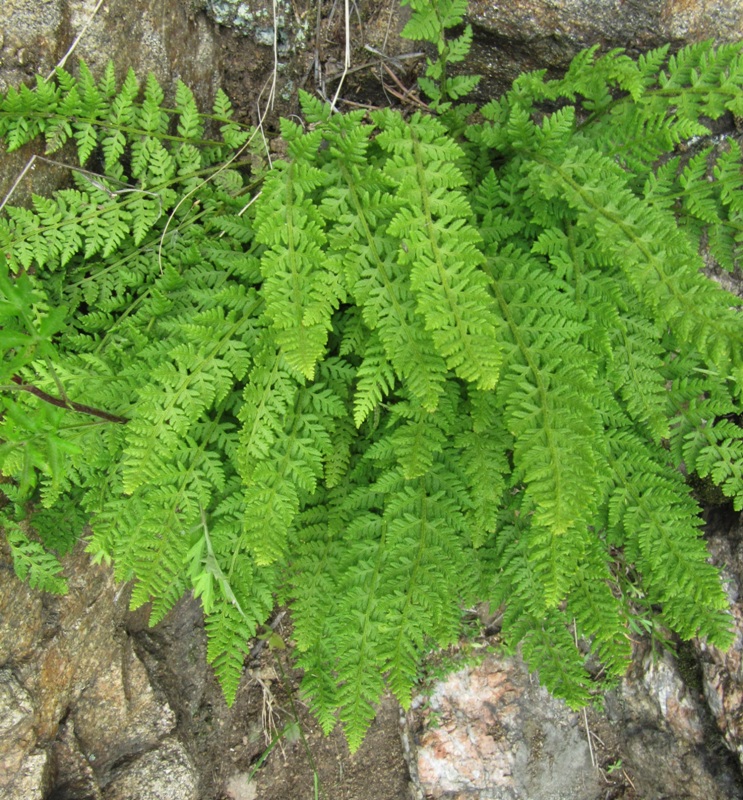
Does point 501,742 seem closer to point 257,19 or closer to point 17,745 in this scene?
point 17,745

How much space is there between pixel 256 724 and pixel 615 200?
4566 millimetres

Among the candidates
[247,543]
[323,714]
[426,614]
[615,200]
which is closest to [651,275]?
[615,200]

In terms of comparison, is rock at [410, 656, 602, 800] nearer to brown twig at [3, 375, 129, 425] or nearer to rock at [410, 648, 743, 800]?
rock at [410, 648, 743, 800]

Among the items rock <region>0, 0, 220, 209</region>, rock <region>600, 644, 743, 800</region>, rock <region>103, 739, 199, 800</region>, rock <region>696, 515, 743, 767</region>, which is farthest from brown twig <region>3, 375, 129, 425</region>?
rock <region>600, 644, 743, 800</region>

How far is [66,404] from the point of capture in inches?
122

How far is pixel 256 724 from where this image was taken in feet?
16.3

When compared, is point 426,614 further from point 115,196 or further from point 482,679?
point 115,196

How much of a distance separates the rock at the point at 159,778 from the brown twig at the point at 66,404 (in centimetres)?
253

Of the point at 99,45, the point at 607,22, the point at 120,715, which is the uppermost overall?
the point at 607,22

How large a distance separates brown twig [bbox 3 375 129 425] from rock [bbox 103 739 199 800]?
2528 mm

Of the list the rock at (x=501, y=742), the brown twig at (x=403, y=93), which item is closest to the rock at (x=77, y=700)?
the rock at (x=501, y=742)

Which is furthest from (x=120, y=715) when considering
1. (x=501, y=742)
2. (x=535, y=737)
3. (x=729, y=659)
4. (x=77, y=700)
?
(x=729, y=659)

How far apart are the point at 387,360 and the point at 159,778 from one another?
3428 mm

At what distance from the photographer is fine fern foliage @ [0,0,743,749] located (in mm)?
3264
